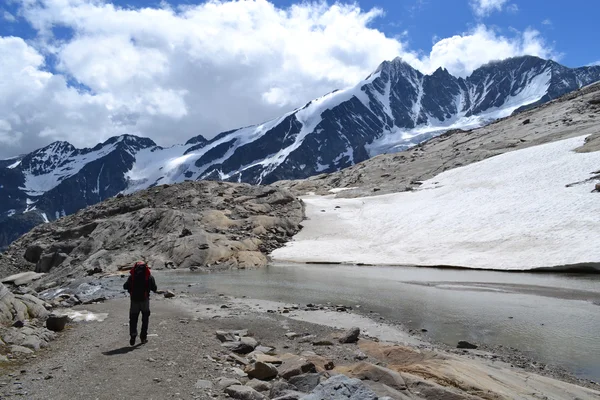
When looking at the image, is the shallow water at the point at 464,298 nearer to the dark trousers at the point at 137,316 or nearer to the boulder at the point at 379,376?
the boulder at the point at 379,376

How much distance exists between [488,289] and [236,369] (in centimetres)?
2113

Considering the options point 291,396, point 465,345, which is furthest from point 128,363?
point 465,345

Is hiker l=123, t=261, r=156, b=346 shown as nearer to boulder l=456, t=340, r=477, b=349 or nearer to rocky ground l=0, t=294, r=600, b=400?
rocky ground l=0, t=294, r=600, b=400

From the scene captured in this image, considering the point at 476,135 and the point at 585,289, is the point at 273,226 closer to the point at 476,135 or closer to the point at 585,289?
the point at 585,289

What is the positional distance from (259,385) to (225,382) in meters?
0.77

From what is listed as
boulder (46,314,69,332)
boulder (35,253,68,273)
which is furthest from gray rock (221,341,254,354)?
boulder (35,253,68,273)

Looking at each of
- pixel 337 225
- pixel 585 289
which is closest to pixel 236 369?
pixel 585 289

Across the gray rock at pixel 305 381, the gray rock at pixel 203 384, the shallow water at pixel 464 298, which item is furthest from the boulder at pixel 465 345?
the gray rock at pixel 203 384

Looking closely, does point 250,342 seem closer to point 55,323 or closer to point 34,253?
point 55,323

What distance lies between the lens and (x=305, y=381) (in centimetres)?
980

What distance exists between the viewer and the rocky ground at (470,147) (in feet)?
264

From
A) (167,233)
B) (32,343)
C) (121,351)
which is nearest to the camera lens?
(121,351)

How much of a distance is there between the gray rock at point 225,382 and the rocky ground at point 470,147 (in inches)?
2554

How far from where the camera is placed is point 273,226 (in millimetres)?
57250
